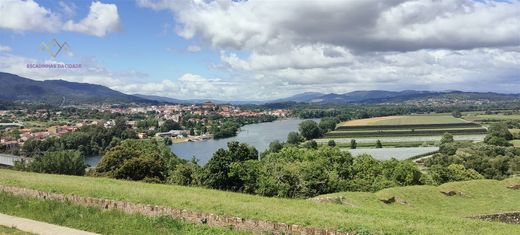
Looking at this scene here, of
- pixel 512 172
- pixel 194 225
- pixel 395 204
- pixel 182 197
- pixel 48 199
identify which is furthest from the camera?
pixel 512 172

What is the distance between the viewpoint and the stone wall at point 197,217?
37.6 ft

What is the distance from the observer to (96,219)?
1343 cm

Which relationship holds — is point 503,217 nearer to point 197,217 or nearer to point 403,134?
point 197,217

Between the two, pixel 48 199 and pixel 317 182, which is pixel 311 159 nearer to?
pixel 317 182

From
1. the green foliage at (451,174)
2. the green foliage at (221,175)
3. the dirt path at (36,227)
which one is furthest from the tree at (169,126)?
the dirt path at (36,227)

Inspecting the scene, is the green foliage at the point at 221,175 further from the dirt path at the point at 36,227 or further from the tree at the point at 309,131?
the tree at the point at 309,131

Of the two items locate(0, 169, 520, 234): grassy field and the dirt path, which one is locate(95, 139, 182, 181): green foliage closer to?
locate(0, 169, 520, 234): grassy field

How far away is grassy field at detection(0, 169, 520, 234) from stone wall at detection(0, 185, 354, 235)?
24cm

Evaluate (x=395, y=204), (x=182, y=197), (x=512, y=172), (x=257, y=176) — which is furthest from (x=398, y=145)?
(x=182, y=197)

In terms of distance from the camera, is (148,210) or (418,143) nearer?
(148,210)

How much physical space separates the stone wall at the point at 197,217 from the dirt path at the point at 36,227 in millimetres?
2038

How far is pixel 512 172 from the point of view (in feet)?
180

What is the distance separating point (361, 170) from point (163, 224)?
103 ft

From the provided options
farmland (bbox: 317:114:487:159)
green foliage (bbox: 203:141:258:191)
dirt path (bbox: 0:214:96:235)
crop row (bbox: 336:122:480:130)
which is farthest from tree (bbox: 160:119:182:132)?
dirt path (bbox: 0:214:96:235)
